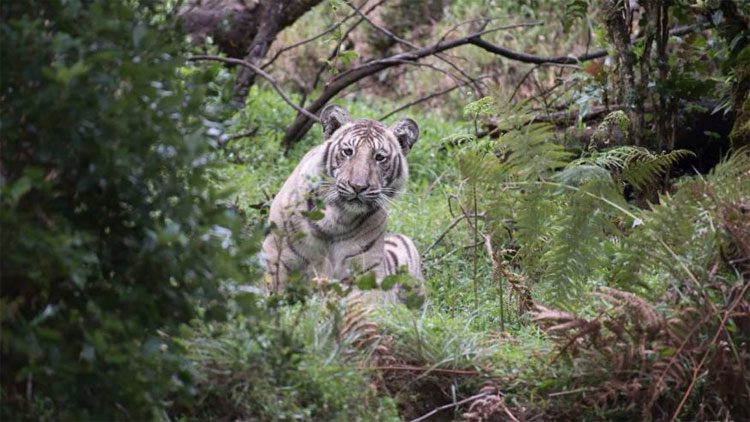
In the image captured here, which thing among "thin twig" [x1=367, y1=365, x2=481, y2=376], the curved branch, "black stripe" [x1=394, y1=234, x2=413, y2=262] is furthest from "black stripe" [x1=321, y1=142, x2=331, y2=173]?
"thin twig" [x1=367, y1=365, x2=481, y2=376]

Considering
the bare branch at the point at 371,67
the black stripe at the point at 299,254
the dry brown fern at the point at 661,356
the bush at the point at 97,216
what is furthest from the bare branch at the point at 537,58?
the bush at the point at 97,216

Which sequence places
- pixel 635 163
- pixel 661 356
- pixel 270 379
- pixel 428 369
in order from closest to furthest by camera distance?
1. pixel 270 379
2. pixel 661 356
3. pixel 428 369
4. pixel 635 163

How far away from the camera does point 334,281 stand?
538 centimetres

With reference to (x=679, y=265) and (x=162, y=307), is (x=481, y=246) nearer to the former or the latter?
(x=679, y=265)

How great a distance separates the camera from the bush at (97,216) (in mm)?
3922

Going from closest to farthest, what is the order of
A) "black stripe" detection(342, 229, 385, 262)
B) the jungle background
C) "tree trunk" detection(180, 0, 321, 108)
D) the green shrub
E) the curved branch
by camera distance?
the jungle background < the green shrub < "black stripe" detection(342, 229, 385, 262) < the curved branch < "tree trunk" detection(180, 0, 321, 108)

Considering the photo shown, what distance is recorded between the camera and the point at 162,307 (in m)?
4.21

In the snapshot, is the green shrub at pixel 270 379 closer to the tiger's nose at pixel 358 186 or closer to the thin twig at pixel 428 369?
the thin twig at pixel 428 369

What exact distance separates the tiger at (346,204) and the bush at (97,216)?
132 inches

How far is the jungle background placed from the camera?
4027 mm

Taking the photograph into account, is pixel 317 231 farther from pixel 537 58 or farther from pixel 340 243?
pixel 537 58

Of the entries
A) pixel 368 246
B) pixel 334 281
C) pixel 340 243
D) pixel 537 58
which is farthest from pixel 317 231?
pixel 537 58

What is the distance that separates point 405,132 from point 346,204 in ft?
3.06

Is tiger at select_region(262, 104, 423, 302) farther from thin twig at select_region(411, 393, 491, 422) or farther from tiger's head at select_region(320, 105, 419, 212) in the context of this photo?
thin twig at select_region(411, 393, 491, 422)
